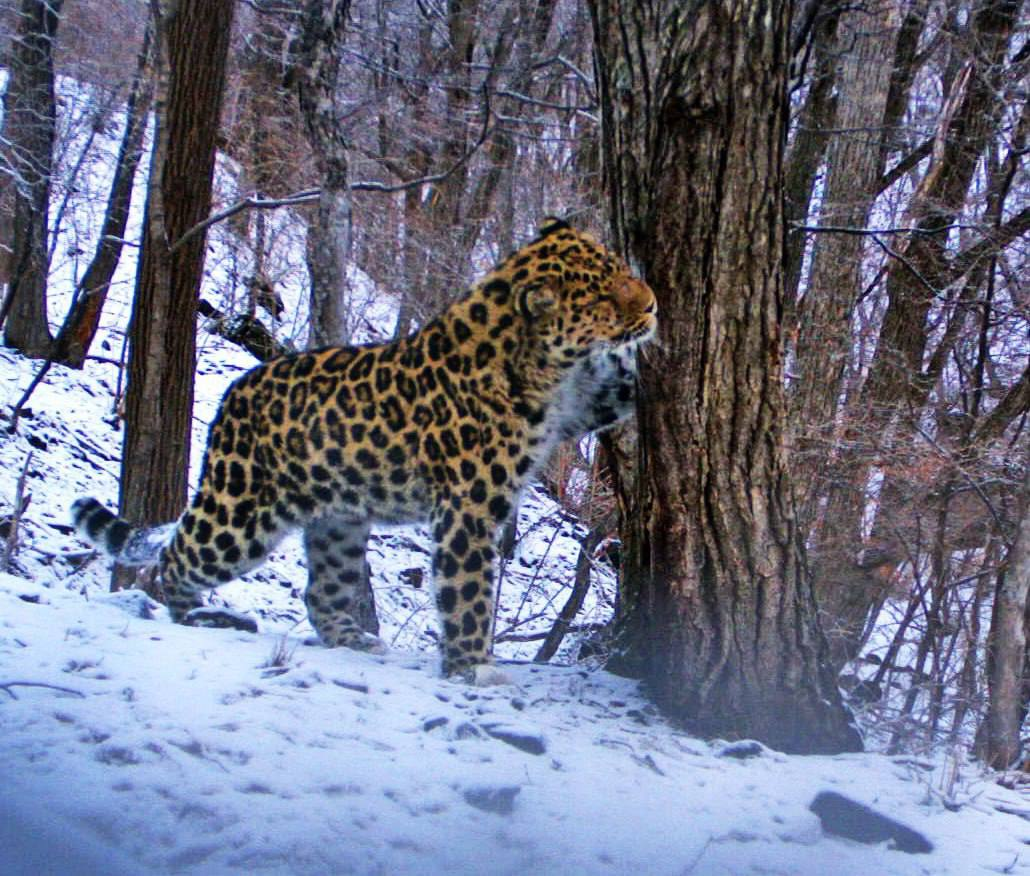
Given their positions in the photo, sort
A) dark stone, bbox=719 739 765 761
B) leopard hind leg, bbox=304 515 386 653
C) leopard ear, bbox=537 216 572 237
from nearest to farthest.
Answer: dark stone, bbox=719 739 765 761 → leopard ear, bbox=537 216 572 237 → leopard hind leg, bbox=304 515 386 653

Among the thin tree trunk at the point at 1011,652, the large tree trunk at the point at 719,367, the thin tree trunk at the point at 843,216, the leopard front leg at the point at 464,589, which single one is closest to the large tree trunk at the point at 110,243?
the thin tree trunk at the point at 843,216

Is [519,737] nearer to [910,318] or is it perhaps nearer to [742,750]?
[742,750]

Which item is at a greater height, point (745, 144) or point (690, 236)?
point (745, 144)

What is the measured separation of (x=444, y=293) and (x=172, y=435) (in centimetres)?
501

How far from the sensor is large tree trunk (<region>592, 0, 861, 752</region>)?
13.5ft

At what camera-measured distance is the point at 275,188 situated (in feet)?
52.8

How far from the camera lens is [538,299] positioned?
4777 millimetres

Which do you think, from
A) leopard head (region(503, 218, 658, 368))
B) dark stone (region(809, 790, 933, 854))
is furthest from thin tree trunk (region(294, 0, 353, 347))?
dark stone (region(809, 790, 933, 854))

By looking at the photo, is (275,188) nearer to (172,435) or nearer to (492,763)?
(172,435)

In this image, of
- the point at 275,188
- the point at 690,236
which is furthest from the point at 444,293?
the point at 690,236

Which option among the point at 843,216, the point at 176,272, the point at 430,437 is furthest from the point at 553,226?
the point at 843,216

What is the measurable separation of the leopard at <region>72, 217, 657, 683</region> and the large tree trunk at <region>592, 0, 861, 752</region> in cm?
26

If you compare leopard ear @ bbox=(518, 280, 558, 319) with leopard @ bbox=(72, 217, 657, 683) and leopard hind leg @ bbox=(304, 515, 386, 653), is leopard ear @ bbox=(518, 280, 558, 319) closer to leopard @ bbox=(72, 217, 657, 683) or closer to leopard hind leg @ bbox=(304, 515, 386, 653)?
leopard @ bbox=(72, 217, 657, 683)

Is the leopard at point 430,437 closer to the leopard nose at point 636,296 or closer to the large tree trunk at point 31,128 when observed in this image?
the leopard nose at point 636,296
